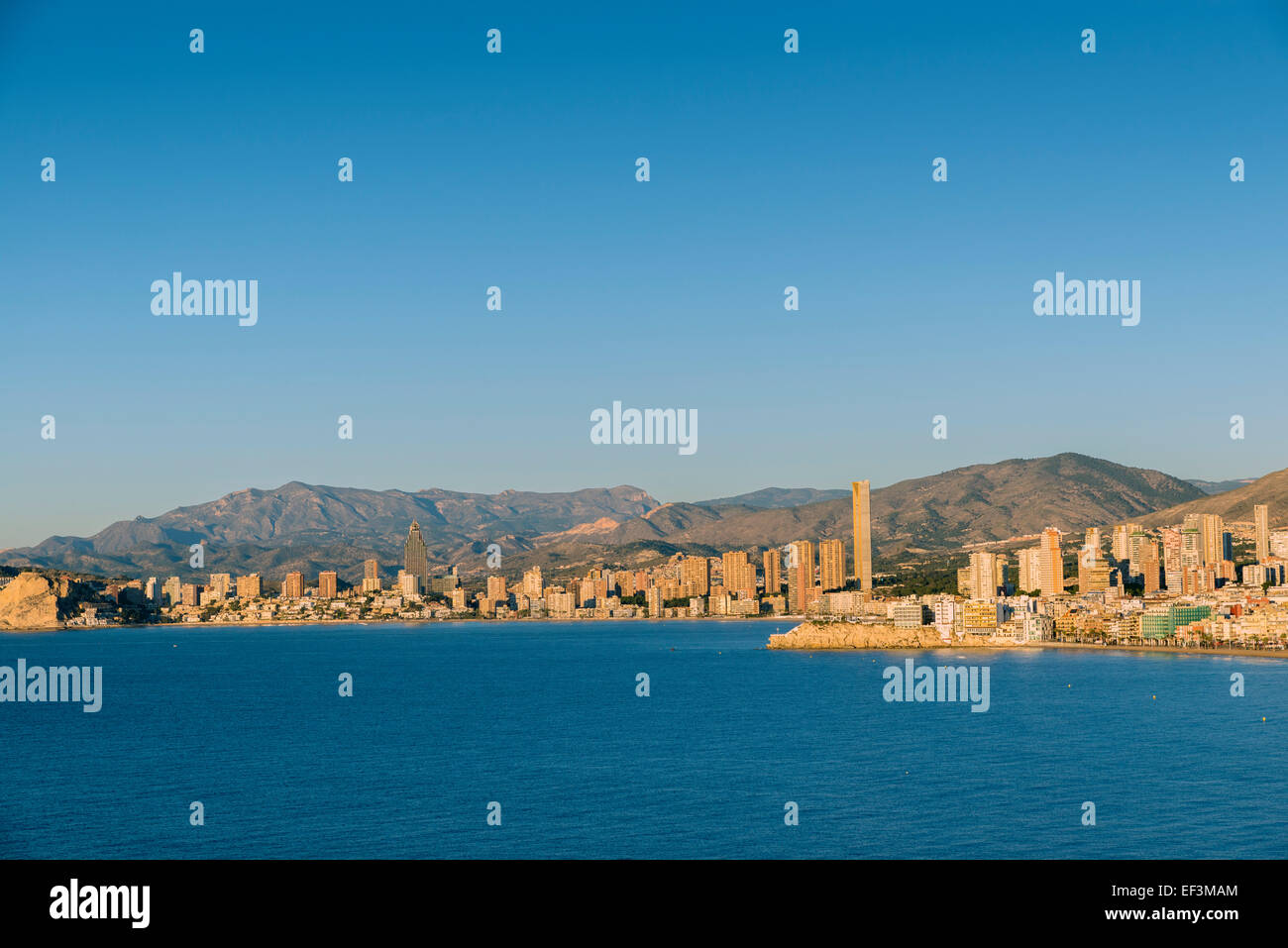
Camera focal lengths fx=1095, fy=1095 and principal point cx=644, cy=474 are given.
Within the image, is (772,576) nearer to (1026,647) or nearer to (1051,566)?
(1051,566)

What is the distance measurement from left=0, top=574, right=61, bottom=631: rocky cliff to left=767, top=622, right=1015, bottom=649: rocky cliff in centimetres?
10017

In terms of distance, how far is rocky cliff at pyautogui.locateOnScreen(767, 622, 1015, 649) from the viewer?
93500mm

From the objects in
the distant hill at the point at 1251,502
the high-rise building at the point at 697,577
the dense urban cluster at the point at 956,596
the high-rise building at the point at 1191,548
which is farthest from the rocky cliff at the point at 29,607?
the distant hill at the point at 1251,502

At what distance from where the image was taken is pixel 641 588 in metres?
188

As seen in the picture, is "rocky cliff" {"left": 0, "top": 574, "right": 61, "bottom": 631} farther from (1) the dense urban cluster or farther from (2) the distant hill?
(2) the distant hill

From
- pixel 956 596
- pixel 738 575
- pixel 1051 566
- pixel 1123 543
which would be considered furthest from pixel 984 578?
pixel 738 575

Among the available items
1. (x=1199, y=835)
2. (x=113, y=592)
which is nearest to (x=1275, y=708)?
(x=1199, y=835)

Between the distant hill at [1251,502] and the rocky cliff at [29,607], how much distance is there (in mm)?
164861

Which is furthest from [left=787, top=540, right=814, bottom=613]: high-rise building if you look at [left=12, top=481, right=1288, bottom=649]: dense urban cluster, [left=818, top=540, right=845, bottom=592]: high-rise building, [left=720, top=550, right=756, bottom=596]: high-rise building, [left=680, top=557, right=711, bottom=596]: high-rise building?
[left=680, top=557, right=711, bottom=596]: high-rise building

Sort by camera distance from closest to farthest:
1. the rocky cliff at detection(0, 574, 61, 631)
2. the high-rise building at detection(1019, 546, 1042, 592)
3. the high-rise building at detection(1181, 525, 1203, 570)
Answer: the high-rise building at detection(1181, 525, 1203, 570) < the high-rise building at detection(1019, 546, 1042, 592) < the rocky cliff at detection(0, 574, 61, 631)

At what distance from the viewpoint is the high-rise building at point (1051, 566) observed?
114438mm
